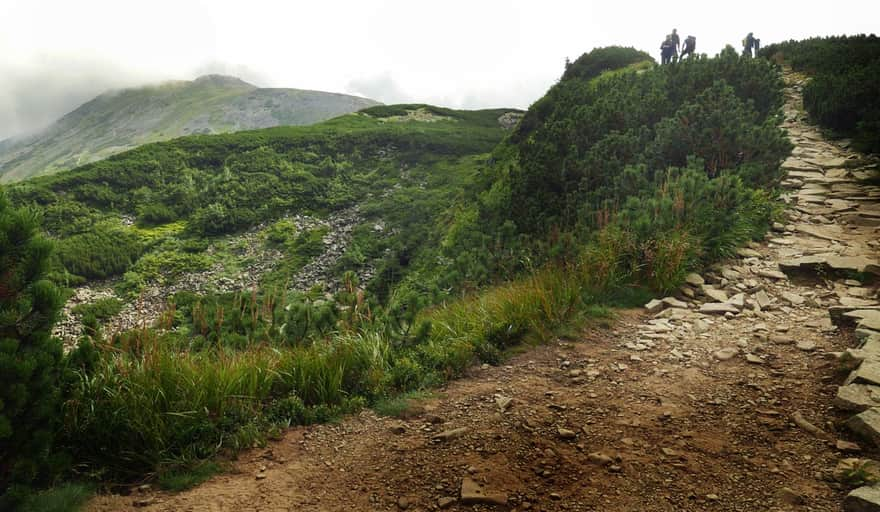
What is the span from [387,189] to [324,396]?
26.7 meters

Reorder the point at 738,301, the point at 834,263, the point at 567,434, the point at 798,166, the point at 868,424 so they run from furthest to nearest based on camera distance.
→ the point at 798,166, the point at 834,263, the point at 738,301, the point at 567,434, the point at 868,424

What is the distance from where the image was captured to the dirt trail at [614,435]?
2678mm

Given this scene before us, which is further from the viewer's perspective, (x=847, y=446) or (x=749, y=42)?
(x=749, y=42)

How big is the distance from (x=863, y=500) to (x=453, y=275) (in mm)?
6715

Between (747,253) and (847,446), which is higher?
(747,253)

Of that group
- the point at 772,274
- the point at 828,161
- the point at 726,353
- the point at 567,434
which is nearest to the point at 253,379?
the point at 567,434

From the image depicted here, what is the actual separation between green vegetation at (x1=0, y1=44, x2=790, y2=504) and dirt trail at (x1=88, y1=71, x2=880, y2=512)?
15.4 inches

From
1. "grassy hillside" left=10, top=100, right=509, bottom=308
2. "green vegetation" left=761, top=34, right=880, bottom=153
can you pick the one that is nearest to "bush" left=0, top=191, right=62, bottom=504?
"grassy hillside" left=10, top=100, right=509, bottom=308

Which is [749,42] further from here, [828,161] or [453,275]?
[453,275]

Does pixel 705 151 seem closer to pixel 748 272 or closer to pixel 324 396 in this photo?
pixel 748 272

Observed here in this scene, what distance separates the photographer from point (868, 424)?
280 centimetres

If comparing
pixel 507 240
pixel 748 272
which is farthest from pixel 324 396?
pixel 507 240

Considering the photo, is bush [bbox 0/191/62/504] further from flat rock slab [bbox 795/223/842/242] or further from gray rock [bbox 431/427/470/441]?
flat rock slab [bbox 795/223/842/242]

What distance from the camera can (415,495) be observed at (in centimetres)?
280
